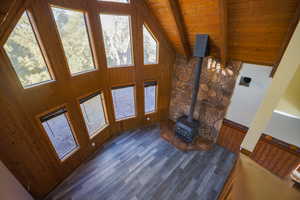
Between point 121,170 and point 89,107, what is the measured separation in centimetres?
204

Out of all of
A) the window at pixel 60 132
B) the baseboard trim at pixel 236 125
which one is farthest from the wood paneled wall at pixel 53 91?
the baseboard trim at pixel 236 125

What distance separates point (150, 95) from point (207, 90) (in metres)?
2.11

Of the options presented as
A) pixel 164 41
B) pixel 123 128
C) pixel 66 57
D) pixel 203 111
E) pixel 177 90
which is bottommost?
pixel 123 128

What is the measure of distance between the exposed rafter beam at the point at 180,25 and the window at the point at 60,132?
3.59 metres

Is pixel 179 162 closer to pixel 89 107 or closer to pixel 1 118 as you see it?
pixel 89 107

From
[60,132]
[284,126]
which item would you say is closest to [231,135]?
[284,126]

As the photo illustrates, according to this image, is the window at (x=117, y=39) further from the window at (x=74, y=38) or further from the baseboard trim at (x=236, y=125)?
the baseboard trim at (x=236, y=125)

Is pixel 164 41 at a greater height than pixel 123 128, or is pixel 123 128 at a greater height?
pixel 164 41

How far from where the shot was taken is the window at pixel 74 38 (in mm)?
2684

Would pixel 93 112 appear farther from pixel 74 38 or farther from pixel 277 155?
pixel 277 155

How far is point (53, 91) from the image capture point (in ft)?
8.84

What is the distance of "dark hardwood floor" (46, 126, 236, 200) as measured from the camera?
117 inches

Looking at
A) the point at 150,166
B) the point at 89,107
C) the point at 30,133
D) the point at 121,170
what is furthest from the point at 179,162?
the point at 30,133

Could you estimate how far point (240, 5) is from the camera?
240 cm
